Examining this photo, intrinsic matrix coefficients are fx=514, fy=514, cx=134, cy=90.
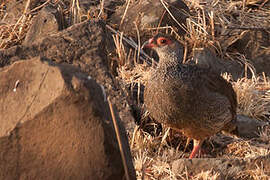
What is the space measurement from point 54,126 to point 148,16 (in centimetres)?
453

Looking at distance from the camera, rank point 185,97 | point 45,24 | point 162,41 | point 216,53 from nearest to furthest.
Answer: point 185,97
point 162,41
point 45,24
point 216,53

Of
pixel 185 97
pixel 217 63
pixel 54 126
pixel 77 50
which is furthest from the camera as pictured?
pixel 217 63

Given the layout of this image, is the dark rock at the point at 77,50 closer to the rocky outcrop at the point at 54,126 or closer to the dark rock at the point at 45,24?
the dark rock at the point at 45,24

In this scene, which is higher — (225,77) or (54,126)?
(54,126)

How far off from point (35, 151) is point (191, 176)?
1635mm

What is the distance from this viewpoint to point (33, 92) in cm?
281

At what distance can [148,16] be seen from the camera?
7.11 metres

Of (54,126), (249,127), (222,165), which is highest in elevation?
(54,126)

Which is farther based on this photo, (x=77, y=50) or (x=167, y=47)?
(x=77, y=50)

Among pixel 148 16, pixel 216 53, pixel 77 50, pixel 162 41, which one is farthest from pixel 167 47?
pixel 216 53

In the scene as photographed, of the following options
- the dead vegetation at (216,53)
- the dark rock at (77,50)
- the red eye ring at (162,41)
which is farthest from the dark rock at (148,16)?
the red eye ring at (162,41)

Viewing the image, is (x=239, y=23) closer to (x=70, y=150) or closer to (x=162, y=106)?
(x=162, y=106)

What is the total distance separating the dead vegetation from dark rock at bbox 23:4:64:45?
0.35m

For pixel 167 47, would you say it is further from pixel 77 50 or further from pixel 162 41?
pixel 77 50
